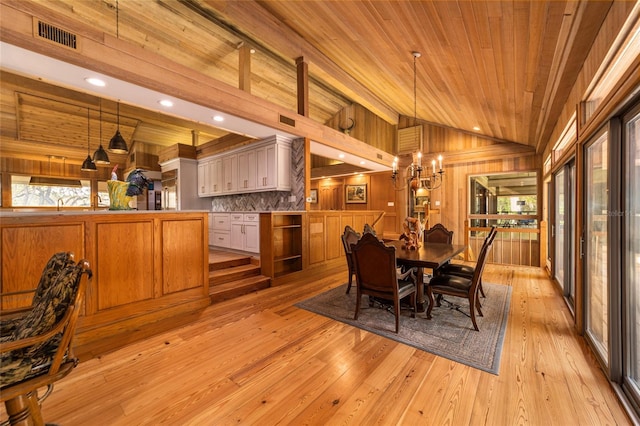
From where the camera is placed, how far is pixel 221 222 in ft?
18.9

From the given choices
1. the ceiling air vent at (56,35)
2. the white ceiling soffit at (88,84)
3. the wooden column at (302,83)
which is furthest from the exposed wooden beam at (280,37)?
the ceiling air vent at (56,35)

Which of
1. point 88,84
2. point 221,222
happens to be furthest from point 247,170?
point 88,84

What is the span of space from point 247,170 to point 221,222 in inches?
50.4

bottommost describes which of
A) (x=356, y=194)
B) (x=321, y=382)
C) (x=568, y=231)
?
(x=321, y=382)

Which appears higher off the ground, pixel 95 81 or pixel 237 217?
pixel 95 81

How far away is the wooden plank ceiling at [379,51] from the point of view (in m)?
2.26

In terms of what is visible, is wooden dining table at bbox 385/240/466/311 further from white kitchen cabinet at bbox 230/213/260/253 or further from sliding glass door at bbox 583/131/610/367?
white kitchen cabinet at bbox 230/213/260/253

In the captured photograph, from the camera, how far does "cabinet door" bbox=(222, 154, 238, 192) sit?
20.0 ft

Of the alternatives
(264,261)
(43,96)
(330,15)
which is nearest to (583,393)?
(264,261)

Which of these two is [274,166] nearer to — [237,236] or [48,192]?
[237,236]

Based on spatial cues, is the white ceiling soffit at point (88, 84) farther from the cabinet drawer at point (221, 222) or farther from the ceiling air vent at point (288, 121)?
the cabinet drawer at point (221, 222)

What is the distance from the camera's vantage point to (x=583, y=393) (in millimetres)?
1762

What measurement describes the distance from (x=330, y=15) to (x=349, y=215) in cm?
376

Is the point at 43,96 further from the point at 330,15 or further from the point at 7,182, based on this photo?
the point at 330,15
